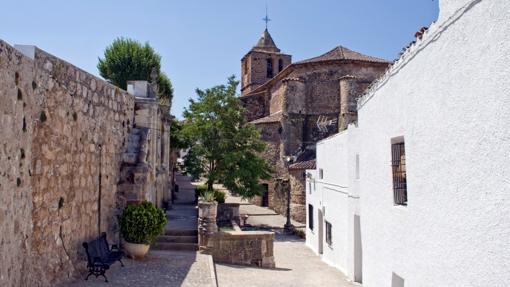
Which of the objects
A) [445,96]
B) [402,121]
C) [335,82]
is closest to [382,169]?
[402,121]

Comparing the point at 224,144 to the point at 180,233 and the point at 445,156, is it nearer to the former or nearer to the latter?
the point at 180,233

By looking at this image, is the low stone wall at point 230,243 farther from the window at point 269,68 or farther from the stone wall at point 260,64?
the window at point 269,68

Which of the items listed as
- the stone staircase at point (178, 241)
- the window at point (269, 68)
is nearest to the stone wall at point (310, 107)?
the window at point (269, 68)

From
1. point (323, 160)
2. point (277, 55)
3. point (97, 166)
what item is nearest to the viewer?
point (97, 166)

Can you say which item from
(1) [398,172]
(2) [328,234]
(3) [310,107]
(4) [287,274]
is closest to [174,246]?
(4) [287,274]

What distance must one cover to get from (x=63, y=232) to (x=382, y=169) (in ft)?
19.4

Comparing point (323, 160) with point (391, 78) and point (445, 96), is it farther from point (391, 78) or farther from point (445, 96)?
point (445, 96)

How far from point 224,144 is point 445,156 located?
17992mm

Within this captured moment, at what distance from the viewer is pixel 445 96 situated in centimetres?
505

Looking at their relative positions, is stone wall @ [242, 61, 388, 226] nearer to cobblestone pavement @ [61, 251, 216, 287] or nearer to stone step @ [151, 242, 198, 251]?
stone step @ [151, 242, 198, 251]

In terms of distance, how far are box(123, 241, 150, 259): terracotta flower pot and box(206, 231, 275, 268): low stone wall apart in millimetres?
2203

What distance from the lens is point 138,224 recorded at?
977 centimetres

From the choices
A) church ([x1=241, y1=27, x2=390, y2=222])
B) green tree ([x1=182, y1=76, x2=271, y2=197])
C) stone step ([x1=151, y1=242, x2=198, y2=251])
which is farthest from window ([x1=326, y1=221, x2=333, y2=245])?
church ([x1=241, y1=27, x2=390, y2=222])

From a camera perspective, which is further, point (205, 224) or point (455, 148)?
point (205, 224)
